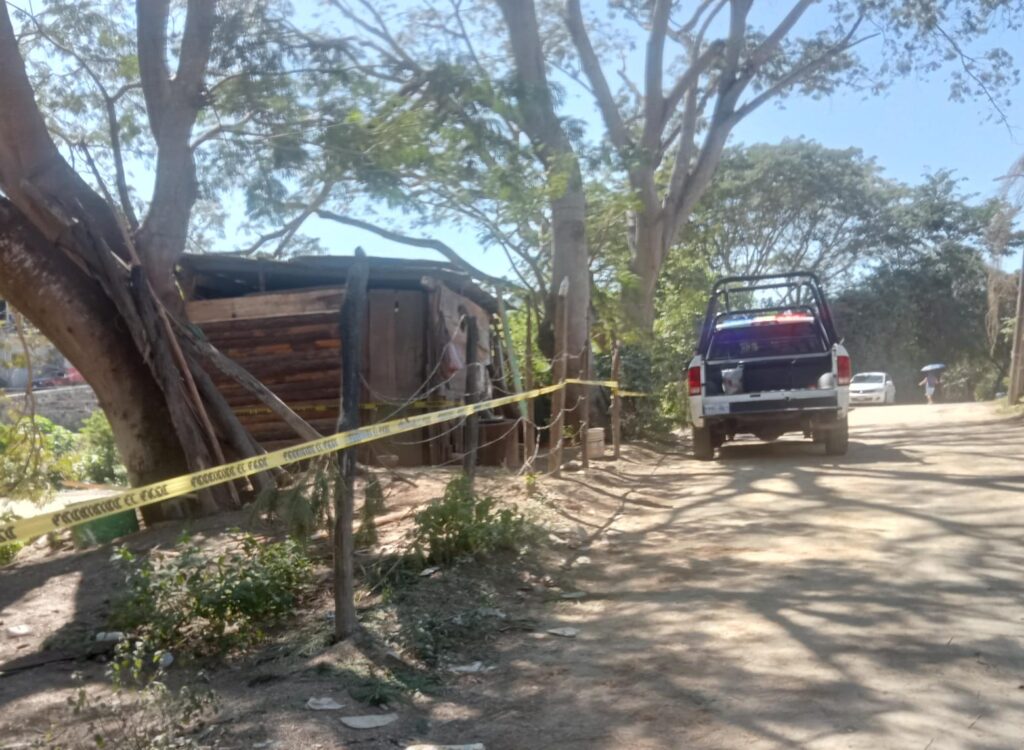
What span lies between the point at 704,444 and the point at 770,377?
131 cm

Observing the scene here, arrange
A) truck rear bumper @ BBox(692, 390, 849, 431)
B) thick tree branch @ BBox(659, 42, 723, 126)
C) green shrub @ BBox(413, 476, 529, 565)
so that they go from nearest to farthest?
green shrub @ BBox(413, 476, 529, 565) → truck rear bumper @ BBox(692, 390, 849, 431) → thick tree branch @ BBox(659, 42, 723, 126)

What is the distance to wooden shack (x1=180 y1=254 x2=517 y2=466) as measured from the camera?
12.1m

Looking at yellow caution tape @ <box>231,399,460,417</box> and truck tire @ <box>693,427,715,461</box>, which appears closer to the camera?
yellow caution tape @ <box>231,399,460,417</box>

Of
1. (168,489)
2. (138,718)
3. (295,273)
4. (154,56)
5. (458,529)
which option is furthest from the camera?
(295,273)

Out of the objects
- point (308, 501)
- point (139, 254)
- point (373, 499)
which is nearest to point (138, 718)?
point (308, 501)

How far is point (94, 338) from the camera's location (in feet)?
26.5

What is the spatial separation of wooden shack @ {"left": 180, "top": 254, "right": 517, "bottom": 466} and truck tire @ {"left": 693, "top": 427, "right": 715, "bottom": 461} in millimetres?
2725

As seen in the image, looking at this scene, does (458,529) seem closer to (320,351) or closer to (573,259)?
(320,351)

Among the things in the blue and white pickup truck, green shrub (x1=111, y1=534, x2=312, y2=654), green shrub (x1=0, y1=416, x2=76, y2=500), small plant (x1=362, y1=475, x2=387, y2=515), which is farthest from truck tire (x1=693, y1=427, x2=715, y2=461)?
green shrub (x1=111, y1=534, x2=312, y2=654)

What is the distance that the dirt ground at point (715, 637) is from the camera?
381 cm

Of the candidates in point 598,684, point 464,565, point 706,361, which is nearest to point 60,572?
point 464,565

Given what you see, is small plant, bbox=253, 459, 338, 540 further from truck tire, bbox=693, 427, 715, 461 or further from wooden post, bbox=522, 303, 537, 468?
truck tire, bbox=693, 427, 715, 461

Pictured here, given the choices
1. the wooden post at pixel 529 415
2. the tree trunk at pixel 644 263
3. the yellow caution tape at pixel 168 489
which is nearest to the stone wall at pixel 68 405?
the tree trunk at pixel 644 263

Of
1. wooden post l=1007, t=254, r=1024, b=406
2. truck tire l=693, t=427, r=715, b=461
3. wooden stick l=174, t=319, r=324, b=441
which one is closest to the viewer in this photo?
wooden stick l=174, t=319, r=324, b=441
